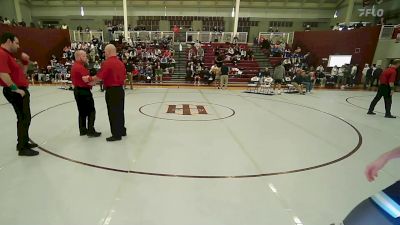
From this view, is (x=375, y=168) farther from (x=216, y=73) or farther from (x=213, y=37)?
(x=213, y=37)

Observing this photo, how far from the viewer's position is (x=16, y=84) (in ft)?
12.4

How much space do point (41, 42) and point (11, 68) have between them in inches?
653

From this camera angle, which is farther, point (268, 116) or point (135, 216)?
point (268, 116)

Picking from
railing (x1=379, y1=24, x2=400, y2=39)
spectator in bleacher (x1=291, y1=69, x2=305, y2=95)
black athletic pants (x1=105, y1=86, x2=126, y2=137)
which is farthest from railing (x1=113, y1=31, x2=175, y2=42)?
black athletic pants (x1=105, y1=86, x2=126, y2=137)

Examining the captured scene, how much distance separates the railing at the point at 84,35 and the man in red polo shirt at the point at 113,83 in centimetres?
1625

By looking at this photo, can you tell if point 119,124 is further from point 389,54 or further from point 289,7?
point 289,7

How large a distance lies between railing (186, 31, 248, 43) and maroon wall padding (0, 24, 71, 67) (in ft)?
30.7

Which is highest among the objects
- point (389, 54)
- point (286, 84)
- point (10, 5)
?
point (10, 5)

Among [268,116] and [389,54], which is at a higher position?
[389,54]


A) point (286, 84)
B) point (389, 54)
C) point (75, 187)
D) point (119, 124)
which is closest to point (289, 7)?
point (389, 54)

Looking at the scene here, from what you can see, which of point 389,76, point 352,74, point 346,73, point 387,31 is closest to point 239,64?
point 346,73

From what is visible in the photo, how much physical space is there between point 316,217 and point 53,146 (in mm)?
4087

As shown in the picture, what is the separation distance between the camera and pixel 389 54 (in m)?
17.1

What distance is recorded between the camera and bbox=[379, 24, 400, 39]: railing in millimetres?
16922
